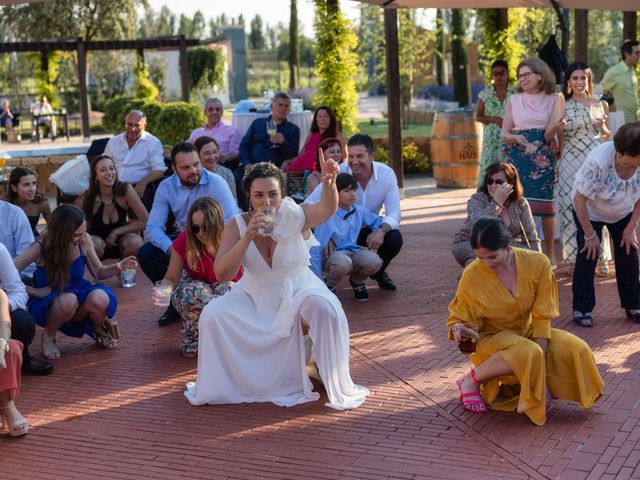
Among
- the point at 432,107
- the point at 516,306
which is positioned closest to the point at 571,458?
the point at 516,306

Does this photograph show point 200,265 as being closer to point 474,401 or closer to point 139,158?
point 474,401

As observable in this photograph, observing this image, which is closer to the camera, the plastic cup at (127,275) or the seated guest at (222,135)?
the plastic cup at (127,275)

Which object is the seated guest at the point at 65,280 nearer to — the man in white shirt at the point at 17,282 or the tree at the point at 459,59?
the man in white shirt at the point at 17,282

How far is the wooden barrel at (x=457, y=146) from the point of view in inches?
553

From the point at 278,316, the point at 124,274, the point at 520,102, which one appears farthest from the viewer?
the point at 520,102

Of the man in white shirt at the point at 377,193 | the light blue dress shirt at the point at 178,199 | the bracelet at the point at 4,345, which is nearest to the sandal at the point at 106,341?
the light blue dress shirt at the point at 178,199

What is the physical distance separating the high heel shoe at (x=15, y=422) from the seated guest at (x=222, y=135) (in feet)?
19.6

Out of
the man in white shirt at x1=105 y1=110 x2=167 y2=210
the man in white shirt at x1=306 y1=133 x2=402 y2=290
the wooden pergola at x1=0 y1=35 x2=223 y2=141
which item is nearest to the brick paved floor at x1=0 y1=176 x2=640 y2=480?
the man in white shirt at x1=306 y1=133 x2=402 y2=290

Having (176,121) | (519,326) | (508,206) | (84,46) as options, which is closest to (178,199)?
(508,206)

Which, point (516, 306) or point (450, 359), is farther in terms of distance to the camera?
point (450, 359)

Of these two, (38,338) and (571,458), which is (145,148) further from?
(571,458)

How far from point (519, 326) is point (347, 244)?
275 cm

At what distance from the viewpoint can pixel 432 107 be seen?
124 feet

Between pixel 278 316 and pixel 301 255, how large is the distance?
0.37 meters
